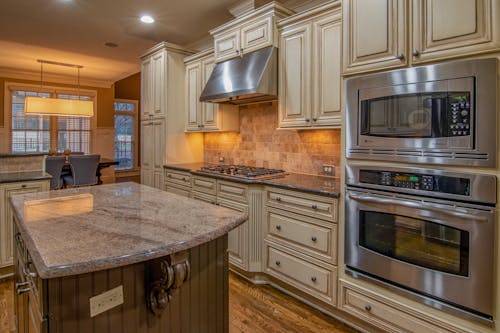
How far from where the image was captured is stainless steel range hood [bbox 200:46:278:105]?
297 centimetres

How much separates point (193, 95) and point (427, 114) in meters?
3.09

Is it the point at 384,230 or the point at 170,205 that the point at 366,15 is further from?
the point at 170,205

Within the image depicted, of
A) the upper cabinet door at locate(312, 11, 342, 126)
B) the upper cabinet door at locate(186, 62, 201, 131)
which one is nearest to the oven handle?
the upper cabinet door at locate(312, 11, 342, 126)

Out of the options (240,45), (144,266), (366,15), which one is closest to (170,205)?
(144,266)

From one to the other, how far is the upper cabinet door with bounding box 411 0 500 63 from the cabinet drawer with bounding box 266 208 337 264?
1.27 meters

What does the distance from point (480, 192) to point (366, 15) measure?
1.25m

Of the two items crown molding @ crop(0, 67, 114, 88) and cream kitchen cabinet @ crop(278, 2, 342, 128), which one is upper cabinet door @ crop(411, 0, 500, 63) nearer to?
cream kitchen cabinet @ crop(278, 2, 342, 128)

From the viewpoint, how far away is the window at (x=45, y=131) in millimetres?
7418

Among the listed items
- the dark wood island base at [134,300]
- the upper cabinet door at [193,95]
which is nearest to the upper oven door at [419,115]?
the dark wood island base at [134,300]

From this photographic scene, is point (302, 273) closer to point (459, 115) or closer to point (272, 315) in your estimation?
point (272, 315)

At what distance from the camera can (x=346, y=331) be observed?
221 centimetres

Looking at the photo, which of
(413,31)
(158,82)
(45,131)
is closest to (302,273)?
(413,31)

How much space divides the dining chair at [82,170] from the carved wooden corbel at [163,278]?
4.92 meters

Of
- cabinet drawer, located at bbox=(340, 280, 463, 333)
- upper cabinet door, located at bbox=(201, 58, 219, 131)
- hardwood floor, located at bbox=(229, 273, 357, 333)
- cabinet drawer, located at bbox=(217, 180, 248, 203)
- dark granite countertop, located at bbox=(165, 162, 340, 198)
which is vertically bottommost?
hardwood floor, located at bbox=(229, 273, 357, 333)
